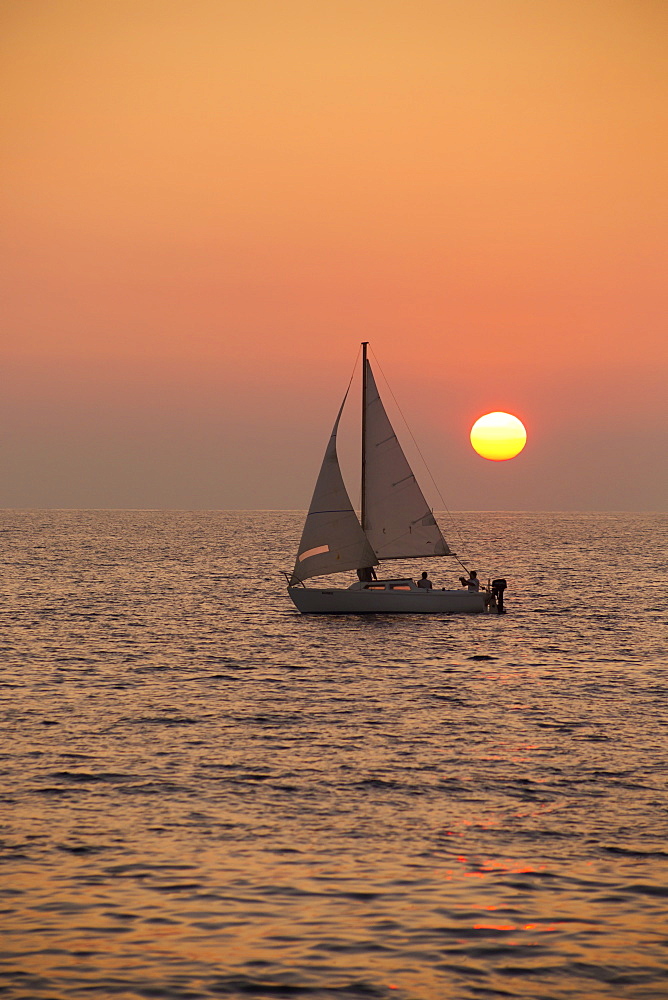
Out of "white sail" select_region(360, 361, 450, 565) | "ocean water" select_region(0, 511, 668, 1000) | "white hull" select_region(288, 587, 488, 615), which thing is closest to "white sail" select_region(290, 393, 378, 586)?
"white hull" select_region(288, 587, 488, 615)

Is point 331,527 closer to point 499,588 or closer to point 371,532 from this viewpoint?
point 371,532

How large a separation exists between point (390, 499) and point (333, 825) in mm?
41954

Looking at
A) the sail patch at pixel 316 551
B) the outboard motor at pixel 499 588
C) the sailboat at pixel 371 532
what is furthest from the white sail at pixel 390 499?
the outboard motor at pixel 499 588

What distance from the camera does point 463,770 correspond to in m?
25.7

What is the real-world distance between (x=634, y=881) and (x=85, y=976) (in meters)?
9.09

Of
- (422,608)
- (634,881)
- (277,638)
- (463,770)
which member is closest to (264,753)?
(463,770)

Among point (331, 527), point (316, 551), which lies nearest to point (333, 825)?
point (331, 527)

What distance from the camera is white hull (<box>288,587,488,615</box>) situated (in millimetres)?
60531

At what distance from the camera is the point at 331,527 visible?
59.2 m

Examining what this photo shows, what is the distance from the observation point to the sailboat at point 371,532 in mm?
59281

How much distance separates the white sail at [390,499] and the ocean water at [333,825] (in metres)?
13.1

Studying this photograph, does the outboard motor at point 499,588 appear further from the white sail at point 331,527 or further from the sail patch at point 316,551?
the sail patch at point 316,551

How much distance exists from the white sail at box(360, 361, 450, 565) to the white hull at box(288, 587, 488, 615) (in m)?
2.57

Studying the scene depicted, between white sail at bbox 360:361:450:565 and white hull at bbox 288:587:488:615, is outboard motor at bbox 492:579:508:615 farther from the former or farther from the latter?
white sail at bbox 360:361:450:565
